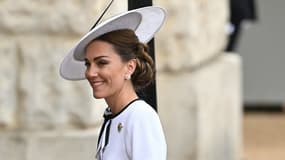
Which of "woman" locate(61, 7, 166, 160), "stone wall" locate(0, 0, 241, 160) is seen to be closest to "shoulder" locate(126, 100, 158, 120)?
"woman" locate(61, 7, 166, 160)

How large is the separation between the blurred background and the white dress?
194 centimetres

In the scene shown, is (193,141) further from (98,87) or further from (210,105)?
(98,87)

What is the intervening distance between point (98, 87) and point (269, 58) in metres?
9.79

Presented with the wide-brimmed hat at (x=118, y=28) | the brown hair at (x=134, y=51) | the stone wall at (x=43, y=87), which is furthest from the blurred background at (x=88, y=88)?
the brown hair at (x=134, y=51)

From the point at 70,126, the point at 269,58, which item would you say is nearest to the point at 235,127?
the point at 70,126

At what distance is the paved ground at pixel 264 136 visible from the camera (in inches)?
354

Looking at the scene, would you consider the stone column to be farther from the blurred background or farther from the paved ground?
the paved ground

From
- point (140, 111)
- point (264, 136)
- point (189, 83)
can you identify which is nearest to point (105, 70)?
point (140, 111)

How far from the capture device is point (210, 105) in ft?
22.6

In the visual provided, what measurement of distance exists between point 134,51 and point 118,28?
0.09 metres

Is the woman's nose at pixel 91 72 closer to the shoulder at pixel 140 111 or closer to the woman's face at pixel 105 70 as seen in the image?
the woman's face at pixel 105 70

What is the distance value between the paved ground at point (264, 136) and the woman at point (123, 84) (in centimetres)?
570

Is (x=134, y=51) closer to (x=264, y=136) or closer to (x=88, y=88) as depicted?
(x=88, y=88)

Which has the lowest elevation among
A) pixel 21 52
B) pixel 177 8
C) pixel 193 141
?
pixel 193 141
